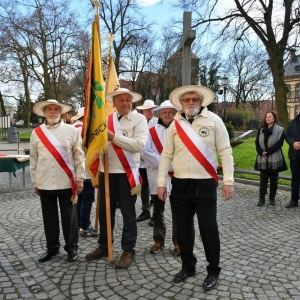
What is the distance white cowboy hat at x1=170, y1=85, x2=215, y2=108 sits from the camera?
350cm

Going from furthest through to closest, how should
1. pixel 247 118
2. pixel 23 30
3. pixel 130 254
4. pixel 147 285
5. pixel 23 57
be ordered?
pixel 247 118 → pixel 23 57 → pixel 23 30 → pixel 130 254 → pixel 147 285

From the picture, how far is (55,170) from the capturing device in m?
4.03

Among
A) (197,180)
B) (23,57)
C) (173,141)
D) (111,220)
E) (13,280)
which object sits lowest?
(13,280)

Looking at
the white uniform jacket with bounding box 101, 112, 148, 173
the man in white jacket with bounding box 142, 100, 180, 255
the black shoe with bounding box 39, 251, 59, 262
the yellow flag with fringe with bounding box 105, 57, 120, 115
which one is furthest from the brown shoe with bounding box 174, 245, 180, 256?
the yellow flag with fringe with bounding box 105, 57, 120, 115

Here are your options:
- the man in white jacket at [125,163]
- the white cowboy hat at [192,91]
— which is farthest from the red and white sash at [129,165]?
the white cowboy hat at [192,91]

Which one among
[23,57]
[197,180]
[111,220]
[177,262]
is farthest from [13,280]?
[23,57]

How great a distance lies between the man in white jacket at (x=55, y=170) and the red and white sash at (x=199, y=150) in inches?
58.6

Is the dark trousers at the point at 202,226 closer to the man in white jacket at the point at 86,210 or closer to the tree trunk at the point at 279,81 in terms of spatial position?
the man in white jacket at the point at 86,210

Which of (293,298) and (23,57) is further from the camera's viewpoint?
(23,57)

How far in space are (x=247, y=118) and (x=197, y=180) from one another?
37.6 m

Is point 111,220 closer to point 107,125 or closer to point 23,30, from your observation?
point 107,125

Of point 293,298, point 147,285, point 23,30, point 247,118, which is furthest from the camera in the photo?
point 247,118

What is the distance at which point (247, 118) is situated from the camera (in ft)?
128

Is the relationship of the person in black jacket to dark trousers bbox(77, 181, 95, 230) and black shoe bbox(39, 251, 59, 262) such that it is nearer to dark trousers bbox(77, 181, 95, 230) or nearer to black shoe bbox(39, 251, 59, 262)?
dark trousers bbox(77, 181, 95, 230)
